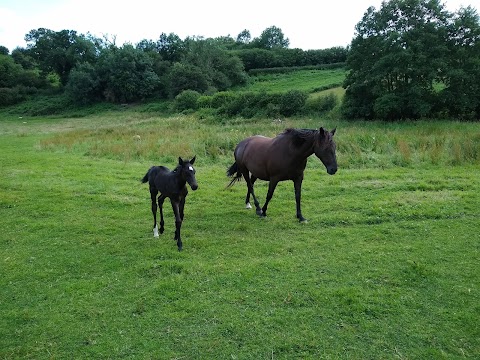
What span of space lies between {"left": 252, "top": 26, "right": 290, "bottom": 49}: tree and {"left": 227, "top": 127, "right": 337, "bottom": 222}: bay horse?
9803 cm

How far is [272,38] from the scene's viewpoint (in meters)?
107

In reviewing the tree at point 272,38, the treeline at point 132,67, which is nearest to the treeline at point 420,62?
the treeline at point 132,67

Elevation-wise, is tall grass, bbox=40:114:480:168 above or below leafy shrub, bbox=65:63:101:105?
below

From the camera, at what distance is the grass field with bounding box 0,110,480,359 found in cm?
444

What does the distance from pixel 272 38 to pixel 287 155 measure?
10725cm

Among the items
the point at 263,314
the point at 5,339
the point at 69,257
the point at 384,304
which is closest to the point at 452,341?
the point at 384,304

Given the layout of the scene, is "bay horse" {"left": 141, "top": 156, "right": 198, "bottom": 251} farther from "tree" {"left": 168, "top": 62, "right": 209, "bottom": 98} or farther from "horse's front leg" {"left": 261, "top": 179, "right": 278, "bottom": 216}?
"tree" {"left": 168, "top": 62, "right": 209, "bottom": 98}

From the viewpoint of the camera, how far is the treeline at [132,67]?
6619 cm

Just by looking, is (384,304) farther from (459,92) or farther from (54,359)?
(459,92)

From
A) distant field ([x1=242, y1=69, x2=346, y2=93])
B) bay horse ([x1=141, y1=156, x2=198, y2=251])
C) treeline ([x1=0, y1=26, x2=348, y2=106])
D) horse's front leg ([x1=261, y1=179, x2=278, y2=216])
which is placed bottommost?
horse's front leg ([x1=261, y1=179, x2=278, y2=216])

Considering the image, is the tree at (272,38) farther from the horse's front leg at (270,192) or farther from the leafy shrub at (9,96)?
the horse's front leg at (270,192)

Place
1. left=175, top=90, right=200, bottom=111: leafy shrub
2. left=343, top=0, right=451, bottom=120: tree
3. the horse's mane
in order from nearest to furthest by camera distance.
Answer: the horse's mane → left=343, top=0, right=451, bottom=120: tree → left=175, top=90, right=200, bottom=111: leafy shrub

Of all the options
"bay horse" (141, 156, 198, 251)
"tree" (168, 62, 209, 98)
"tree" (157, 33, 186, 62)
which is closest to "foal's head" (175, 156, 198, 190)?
"bay horse" (141, 156, 198, 251)

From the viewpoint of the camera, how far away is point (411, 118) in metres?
31.6
